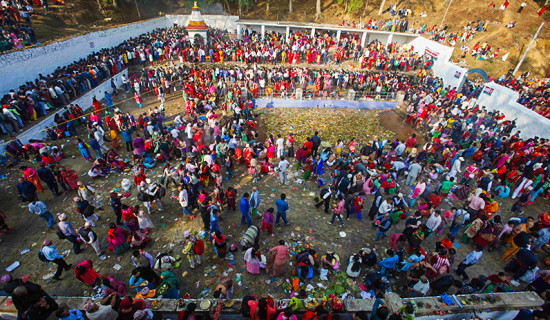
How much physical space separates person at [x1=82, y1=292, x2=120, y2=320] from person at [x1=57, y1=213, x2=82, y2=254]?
2654 mm

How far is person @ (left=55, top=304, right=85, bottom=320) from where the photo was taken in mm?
3910

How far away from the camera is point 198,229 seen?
23.8 feet

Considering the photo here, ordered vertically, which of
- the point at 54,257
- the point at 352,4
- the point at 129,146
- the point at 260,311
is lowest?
the point at 129,146

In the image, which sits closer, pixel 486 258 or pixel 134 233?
pixel 134 233

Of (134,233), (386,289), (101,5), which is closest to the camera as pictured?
(386,289)

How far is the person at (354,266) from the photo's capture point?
5809mm

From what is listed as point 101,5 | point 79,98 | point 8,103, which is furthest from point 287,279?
point 101,5

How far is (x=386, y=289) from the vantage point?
5840 millimetres

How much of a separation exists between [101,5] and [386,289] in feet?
133

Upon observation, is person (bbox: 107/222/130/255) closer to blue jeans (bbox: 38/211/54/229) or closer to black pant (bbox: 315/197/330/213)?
blue jeans (bbox: 38/211/54/229)

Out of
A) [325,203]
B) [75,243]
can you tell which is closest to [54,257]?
[75,243]

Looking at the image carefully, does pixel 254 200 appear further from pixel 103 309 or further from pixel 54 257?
pixel 54 257

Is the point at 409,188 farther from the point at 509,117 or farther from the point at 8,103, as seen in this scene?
the point at 8,103

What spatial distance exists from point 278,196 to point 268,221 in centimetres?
199
